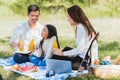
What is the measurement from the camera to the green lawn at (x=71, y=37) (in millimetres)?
5831

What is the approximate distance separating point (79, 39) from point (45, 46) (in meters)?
0.73

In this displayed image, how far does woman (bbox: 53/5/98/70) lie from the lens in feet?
17.7

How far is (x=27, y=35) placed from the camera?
6188mm

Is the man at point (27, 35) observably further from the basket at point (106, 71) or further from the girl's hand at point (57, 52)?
the basket at point (106, 71)

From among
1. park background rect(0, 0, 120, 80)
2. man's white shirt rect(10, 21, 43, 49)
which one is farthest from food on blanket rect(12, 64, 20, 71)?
park background rect(0, 0, 120, 80)

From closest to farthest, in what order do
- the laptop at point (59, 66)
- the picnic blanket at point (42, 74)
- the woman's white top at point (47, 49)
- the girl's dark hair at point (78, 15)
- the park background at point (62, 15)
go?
the picnic blanket at point (42, 74)
the laptop at point (59, 66)
the girl's dark hair at point (78, 15)
the woman's white top at point (47, 49)
the park background at point (62, 15)

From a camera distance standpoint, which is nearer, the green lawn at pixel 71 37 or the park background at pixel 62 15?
the green lawn at pixel 71 37

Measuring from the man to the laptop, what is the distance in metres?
0.85

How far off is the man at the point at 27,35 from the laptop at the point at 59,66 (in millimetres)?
852

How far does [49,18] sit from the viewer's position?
13.2 m

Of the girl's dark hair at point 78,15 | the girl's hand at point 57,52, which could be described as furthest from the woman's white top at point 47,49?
the girl's dark hair at point 78,15

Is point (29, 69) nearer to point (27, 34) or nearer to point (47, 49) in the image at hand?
point (47, 49)

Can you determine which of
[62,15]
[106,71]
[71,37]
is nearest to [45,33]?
[106,71]

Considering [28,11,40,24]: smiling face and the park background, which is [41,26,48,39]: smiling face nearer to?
[28,11,40,24]: smiling face
